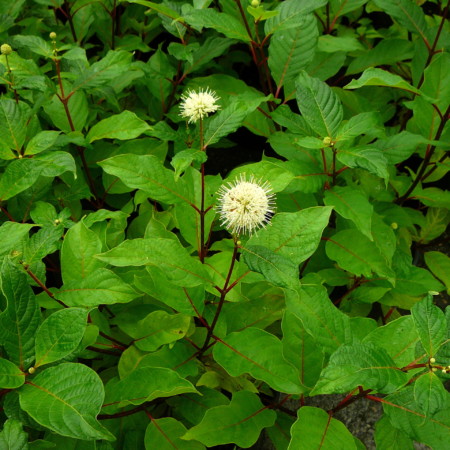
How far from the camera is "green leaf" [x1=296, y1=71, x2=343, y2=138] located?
141 centimetres

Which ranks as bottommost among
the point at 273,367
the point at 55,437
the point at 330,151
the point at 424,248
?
the point at 424,248

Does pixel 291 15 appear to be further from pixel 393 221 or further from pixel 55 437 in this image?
pixel 55 437

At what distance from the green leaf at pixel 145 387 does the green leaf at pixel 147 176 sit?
1.45ft

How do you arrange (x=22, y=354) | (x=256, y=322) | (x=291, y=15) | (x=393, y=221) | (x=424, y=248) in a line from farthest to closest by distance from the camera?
(x=424, y=248), (x=393, y=221), (x=291, y=15), (x=256, y=322), (x=22, y=354)

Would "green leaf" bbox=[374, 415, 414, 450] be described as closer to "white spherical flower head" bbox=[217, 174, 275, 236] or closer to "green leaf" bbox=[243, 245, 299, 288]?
"green leaf" bbox=[243, 245, 299, 288]

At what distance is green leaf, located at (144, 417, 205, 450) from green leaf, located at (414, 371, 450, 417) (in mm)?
604

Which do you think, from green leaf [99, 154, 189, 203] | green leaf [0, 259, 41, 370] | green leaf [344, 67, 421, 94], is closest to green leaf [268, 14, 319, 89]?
green leaf [344, 67, 421, 94]

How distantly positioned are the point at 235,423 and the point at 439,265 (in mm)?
1083

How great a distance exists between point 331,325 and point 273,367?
0.60 ft

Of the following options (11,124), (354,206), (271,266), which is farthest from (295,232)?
(11,124)

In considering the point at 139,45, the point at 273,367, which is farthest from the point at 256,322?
the point at 139,45

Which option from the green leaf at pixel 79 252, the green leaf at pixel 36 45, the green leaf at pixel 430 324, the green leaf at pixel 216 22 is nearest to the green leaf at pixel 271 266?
the green leaf at pixel 430 324

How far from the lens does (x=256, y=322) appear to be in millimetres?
1426

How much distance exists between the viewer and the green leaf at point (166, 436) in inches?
49.6
